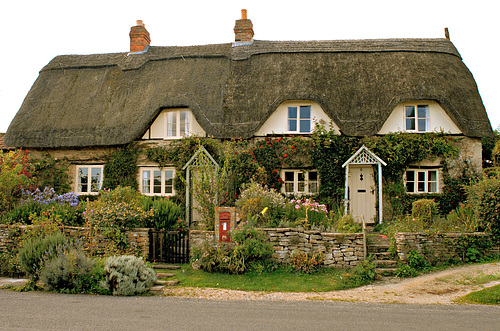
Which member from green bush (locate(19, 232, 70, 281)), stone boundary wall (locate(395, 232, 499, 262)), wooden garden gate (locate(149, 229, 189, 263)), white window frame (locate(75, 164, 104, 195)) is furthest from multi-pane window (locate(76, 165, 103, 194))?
stone boundary wall (locate(395, 232, 499, 262))

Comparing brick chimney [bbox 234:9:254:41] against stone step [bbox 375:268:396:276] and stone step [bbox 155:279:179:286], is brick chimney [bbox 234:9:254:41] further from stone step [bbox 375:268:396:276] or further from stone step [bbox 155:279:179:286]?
stone step [bbox 155:279:179:286]

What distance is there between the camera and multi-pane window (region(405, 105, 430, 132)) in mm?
15031

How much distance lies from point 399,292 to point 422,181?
7.41m

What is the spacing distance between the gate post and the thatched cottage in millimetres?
4897

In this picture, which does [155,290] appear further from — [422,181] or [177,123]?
[422,181]

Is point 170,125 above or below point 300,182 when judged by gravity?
above

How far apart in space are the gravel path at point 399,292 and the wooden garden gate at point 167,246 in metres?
2.10

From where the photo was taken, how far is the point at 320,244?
1028 cm

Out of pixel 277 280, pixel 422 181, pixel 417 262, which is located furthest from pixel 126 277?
pixel 422 181

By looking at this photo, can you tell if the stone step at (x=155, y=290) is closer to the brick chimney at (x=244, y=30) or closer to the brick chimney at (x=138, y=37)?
the brick chimney at (x=244, y=30)

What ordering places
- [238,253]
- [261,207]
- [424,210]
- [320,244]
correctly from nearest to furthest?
[238,253]
[320,244]
[261,207]
[424,210]

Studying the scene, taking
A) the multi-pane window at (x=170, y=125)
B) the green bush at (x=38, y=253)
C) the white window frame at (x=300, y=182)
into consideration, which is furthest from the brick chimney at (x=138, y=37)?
the green bush at (x=38, y=253)

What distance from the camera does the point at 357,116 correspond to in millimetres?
14625

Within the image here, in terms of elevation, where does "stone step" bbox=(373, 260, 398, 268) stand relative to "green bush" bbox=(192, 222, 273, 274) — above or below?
below
